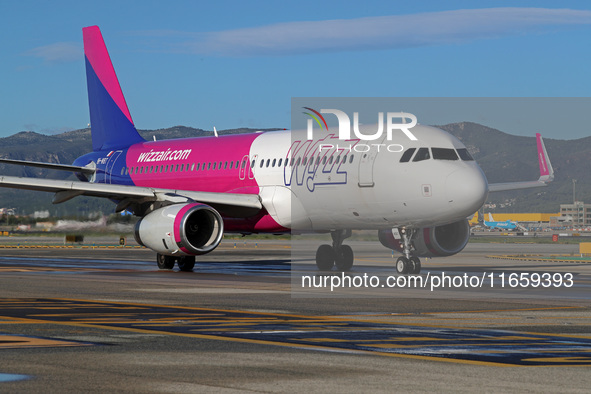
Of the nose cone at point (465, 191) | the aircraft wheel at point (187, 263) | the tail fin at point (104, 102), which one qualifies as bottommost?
the aircraft wheel at point (187, 263)

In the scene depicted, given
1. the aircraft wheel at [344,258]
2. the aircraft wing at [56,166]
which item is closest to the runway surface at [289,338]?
the aircraft wheel at [344,258]

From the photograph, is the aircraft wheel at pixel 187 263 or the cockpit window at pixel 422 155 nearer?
the cockpit window at pixel 422 155

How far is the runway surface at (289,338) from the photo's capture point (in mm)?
8825

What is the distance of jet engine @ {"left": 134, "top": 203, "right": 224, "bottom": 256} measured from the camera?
27.6m

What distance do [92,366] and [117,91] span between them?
105 feet

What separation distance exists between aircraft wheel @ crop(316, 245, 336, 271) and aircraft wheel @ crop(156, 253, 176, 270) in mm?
4867

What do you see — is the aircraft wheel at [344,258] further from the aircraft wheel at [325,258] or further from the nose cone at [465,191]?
the nose cone at [465,191]

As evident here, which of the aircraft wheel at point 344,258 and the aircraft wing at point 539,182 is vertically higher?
the aircraft wing at point 539,182

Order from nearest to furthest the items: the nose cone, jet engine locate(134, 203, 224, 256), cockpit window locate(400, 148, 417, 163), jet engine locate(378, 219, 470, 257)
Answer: the nose cone → cockpit window locate(400, 148, 417, 163) → jet engine locate(134, 203, 224, 256) → jet engine locate(378, 219, 470, 257)

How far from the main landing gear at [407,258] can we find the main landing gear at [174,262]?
283 inches

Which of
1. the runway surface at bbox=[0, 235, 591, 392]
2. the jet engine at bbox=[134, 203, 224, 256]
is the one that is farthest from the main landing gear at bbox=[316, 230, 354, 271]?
the runway surface at bbox=[0, 235, 591, 392]

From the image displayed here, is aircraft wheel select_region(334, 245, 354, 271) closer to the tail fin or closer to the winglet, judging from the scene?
the winglet

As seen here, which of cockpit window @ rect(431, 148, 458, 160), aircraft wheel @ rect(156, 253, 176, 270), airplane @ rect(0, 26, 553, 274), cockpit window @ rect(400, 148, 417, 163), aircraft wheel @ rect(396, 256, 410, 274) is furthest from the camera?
aircraft wheel @ rect(156, 253, 176, 270)

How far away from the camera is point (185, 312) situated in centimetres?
1593
